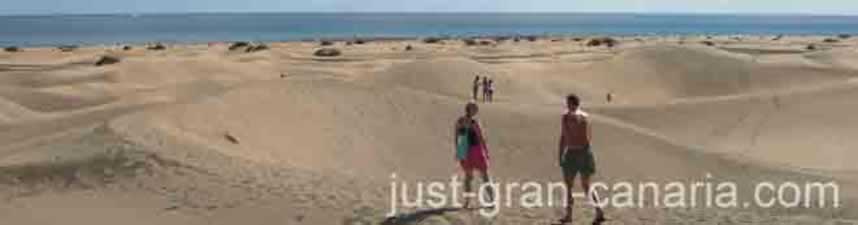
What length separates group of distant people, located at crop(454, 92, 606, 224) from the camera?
11672 mm

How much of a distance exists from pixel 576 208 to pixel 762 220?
6.37 feet

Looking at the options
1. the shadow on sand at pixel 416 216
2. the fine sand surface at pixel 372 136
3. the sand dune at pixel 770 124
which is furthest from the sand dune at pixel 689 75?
the shadow on sand at pixel 416 216

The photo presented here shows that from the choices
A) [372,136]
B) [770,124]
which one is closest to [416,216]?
[372,136]

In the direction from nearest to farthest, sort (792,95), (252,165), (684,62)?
1. (252,165)
2. (792,95)
3. (684,62)

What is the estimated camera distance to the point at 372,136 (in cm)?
2197

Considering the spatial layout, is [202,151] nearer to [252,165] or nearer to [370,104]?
[252,165]

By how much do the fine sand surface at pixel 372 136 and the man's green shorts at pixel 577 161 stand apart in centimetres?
71

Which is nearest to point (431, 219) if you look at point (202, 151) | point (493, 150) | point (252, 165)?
point (252, 165)

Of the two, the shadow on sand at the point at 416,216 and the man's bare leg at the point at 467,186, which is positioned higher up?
the man's bare leg at the point at 467,186

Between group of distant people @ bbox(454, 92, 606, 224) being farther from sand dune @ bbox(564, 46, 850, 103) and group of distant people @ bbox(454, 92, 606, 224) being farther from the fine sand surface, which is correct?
sand dune @ bbox(564, 46, 850, 103)

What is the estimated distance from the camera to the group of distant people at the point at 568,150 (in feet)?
38.3

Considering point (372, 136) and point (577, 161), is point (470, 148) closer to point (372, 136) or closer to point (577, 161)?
point (577, 161)

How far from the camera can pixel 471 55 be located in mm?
52969

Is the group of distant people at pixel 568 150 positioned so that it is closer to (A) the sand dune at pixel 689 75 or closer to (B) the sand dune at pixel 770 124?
(B) the sand dune at pixel 770 124
